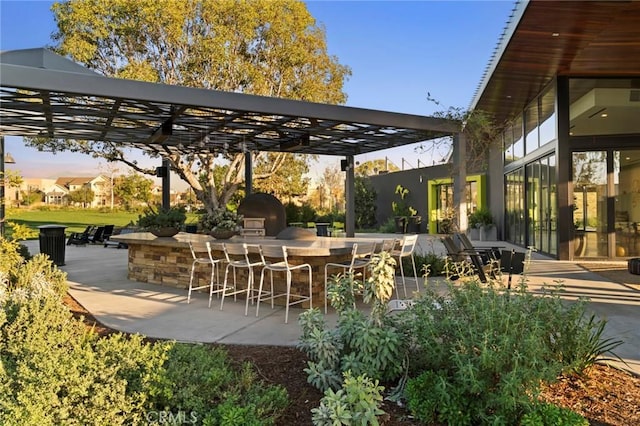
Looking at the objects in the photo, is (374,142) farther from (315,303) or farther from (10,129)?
(10,129)

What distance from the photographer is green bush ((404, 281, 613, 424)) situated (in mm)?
2422

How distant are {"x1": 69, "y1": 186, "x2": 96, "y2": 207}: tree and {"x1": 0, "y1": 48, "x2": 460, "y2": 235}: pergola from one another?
27878 millimetres

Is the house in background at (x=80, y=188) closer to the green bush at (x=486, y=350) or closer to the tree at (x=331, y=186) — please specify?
the tree at (x=331, y=186)

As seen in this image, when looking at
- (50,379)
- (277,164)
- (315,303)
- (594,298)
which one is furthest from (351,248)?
(277,164)

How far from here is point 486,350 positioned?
7.89ft

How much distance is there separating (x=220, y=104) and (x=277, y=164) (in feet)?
39.5

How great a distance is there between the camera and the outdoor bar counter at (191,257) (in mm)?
5688

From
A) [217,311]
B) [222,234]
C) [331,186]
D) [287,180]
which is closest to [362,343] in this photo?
[217,311]

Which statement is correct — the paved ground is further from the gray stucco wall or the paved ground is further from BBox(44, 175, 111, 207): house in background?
BBox(44, 175, 111, 207): house in background

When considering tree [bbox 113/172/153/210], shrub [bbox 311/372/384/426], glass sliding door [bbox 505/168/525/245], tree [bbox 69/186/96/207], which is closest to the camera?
shrub [bbox 311/372/384/426]

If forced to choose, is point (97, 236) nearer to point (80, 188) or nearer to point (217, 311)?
point (217, 311)

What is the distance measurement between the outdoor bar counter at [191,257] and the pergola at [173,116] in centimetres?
202

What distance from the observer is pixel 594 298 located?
5.99 m

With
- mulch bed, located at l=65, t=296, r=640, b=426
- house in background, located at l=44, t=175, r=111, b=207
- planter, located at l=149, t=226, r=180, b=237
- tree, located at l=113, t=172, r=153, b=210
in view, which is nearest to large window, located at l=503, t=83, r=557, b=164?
mulch bed, located at l=65, t=296, r=640, b=426
